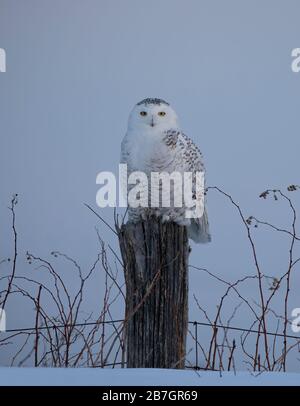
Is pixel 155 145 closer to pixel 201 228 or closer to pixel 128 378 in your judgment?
pixel 201 228

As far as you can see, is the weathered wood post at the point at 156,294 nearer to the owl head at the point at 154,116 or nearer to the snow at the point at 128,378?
the snow at the point at 128,378

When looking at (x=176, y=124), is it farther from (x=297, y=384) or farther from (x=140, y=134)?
(x=297, y=384)

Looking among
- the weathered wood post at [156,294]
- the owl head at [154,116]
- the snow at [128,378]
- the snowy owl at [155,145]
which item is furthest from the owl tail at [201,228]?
the snow at [128,378]

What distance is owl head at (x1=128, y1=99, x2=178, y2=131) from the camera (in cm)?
263

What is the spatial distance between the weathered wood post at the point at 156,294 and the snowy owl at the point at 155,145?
722mm

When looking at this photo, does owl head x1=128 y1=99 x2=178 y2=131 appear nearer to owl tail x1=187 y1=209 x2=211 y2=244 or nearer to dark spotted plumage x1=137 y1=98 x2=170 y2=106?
dark spotted plumage x1=137 y1=98 x2=170 y2=106

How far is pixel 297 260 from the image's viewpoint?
208 cm

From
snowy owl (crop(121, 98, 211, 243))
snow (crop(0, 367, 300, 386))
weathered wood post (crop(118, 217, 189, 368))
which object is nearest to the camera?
snow (crop(0, 367, 300, 386))

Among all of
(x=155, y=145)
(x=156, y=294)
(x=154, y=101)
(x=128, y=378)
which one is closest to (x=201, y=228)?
(x=155, y=145)

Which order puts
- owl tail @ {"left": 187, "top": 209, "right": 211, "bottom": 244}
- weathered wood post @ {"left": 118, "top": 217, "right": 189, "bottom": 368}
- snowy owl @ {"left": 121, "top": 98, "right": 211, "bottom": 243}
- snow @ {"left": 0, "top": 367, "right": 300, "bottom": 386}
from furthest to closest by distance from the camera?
1. owl tail @ {"left": 187, "top": 209, "right": 211, "bottom": 244}
2. snowy owl @ {"left": 121, "top": 98, "right": 211, "bottom": 243}
3. weathered wood post @ {"left": 118, "top": 217, "right": 189, "bottom": 368}
4. snow @ {"left": 0, "top": 367, "right": 300, "bottom": 386}

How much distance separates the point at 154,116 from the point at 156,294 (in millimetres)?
1063

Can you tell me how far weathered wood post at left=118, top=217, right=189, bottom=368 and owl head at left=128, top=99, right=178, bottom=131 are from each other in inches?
35.8

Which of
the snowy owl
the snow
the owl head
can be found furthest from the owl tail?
the snow
